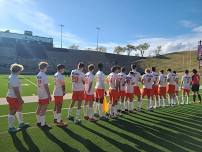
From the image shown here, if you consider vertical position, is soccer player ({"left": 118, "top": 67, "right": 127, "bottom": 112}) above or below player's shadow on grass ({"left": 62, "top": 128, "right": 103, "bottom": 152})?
above

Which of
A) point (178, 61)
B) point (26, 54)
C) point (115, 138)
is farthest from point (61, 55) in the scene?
point (115, 138)

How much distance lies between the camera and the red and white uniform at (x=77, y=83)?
1247 cm

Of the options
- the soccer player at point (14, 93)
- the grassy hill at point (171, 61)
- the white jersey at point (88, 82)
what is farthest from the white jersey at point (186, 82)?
the grassy hill at point (171, 61)

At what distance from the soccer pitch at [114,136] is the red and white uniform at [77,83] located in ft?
3.28

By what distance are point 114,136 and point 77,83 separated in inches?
118

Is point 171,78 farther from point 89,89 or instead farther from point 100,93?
point 89,89

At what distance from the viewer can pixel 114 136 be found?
1036cm

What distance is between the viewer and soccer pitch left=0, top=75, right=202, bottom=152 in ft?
30.0

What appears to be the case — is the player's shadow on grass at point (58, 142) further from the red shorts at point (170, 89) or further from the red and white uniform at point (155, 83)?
the red shorts at point (170, 89)

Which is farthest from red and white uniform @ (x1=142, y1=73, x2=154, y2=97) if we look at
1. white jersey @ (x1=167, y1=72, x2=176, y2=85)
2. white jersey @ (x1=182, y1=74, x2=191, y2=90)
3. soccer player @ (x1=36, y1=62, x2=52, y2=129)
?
soccer player @ (x1=36, y1=62, x2=52, y2=129)

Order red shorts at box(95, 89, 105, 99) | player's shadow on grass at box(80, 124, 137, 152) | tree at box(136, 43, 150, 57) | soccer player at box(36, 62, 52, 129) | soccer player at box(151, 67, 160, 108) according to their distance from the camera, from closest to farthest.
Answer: player's shadow on grass at box(80, 124, 137, 152)
soccer player at box(36, 62, 52, 129)
red shorts at box(95, 89, 105, 99)
soccer player at box(151, 67, 160, 108)
tree at box(136, 43, 150, 57)

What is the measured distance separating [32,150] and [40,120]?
2630 millimetres

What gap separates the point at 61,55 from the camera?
286 ft

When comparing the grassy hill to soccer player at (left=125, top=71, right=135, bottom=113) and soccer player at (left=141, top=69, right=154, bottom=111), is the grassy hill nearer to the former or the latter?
soccer player at (left=141, top=69, right=154, bottom=111)
